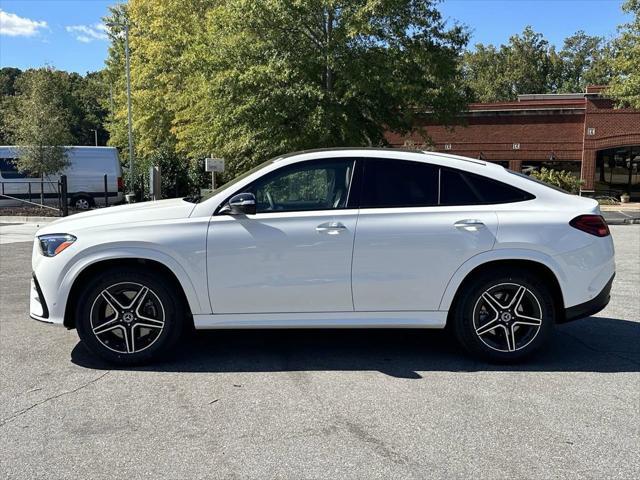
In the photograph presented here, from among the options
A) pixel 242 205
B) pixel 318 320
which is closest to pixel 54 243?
pixel 242 205

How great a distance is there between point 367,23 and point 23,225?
12.5 meters

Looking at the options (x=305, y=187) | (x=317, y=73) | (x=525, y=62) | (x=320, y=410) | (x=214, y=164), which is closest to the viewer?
(x=320, y=410)

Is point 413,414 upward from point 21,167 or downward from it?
downward

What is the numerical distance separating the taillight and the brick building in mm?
26227

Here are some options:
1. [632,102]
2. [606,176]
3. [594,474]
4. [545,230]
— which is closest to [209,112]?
[632,102]

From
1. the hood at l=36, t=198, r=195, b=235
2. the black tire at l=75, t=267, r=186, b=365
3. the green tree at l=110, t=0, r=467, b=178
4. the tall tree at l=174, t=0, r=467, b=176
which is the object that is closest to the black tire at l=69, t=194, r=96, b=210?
the green tree at l=110, t=0, r=467, b=178

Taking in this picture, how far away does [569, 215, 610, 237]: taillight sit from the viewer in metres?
4.59

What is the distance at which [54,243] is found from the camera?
15.0 ft

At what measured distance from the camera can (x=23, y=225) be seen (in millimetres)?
18266

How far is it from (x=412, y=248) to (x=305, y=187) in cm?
103

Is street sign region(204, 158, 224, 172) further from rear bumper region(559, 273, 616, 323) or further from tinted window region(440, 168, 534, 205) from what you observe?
rear bumper region(559, 273, 616, 323)

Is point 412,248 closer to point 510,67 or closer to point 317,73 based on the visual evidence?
point 317,73

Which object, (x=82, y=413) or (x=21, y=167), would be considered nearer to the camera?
(x=82, y=413)

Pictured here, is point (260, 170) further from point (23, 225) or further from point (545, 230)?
point (23, 225)
